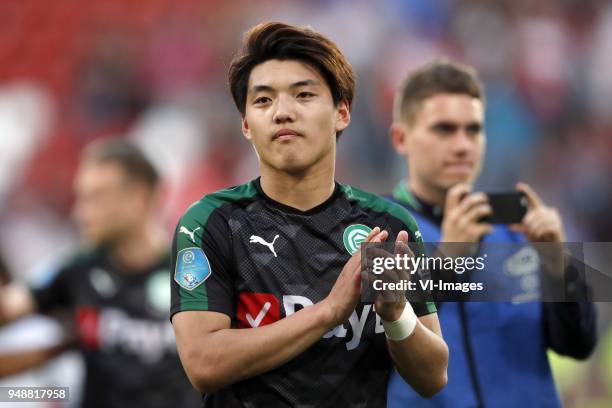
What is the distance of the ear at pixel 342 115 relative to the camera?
2.65 m

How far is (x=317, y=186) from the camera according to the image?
2.64 metres

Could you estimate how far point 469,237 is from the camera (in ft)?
11.4

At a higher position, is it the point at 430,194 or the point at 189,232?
the point at 430,194

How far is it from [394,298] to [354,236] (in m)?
0.41

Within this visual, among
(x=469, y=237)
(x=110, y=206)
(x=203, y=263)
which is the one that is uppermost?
(x=110, y=206)

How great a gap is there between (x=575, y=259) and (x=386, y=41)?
696cm

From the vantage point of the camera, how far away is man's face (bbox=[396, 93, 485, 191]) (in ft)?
12.4

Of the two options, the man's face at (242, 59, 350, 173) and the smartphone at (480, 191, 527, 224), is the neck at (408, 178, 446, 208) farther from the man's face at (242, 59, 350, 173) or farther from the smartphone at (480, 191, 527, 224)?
the man's face at (242, 59, 350, 173)

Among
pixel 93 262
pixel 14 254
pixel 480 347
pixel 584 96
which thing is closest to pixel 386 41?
pixel 584 96

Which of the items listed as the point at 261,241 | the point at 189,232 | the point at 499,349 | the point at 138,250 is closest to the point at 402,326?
the point at 261,241

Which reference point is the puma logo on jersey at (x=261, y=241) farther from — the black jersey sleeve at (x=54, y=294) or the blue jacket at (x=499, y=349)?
the black jersey sleeve at (x=54, y=294)

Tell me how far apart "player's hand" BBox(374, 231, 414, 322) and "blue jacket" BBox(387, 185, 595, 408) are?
1.14 metres

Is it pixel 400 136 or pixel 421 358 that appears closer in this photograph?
pixel 421 358

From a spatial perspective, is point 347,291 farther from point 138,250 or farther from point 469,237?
point 138,250
